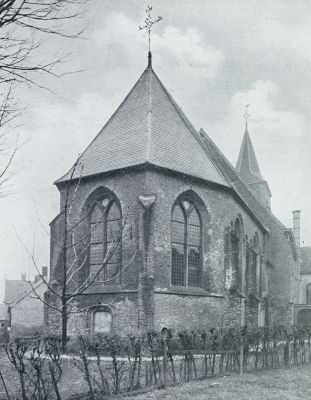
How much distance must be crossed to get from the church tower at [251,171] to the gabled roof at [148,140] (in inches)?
831

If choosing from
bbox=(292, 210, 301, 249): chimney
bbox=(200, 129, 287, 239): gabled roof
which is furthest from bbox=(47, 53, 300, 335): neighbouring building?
bbox=(292, 210, 301, 249): chimney

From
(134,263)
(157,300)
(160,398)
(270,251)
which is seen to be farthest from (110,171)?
(270,251)

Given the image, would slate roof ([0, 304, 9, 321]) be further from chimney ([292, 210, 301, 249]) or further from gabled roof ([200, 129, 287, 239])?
chimney ([292, 210, 301, 249])

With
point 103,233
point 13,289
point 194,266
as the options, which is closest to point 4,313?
point 13,289

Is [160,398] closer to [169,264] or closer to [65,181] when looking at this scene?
[169,264]

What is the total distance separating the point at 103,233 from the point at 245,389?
36.7ft

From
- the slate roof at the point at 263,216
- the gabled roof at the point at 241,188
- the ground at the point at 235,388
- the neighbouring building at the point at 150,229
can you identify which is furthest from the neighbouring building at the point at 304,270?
the ground at the point at 235,388

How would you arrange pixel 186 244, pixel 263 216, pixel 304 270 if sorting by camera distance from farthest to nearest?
pixel 304 270 → pixel 263 216 → pixel 186 244

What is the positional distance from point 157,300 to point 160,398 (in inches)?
347

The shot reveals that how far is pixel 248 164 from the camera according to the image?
44312 mm

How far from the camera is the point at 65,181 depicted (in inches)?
825

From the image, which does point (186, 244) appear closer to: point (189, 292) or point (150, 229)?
point (189, 292)

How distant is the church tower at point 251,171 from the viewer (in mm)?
43250

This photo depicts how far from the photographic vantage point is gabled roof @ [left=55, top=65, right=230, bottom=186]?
19.5 m
